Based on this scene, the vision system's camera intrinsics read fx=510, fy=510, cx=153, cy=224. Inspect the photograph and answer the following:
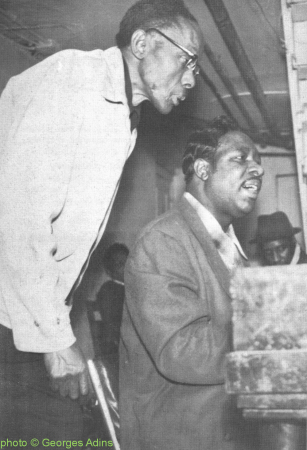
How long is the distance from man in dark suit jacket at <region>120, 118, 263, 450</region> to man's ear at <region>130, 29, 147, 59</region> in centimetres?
63

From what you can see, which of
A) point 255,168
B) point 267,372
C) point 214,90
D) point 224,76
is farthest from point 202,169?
point 214,90

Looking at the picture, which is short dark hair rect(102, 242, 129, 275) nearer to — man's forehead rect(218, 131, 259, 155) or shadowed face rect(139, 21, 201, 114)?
man's forehead rect(218, 131, 259, 155)

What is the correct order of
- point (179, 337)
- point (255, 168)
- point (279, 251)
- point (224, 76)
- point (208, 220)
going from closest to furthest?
Result: point (179, 337) → point (208, 220) → point (255, 168) → point (224, 76) → point (279, 251)

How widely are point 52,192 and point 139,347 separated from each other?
568 millimetres

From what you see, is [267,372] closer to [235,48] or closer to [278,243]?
[235,48]

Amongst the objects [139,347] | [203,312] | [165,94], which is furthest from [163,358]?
[165,94]

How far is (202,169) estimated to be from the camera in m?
2.15

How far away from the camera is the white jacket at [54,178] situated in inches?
57.9

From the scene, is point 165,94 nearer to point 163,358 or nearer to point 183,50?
point 183,50

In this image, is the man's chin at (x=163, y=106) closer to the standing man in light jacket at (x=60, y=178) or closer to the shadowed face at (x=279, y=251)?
the standing man in light jacket at (x=60, y=178)

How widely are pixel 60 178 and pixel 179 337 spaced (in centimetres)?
60

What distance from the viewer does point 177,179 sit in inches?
290

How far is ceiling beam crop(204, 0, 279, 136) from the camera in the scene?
318 centimetres

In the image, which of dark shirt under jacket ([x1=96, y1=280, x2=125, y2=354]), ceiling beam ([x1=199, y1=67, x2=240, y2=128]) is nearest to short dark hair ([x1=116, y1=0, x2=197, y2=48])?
ceiling beam ([x1=199, y1=67, x2=240, y2=128])
